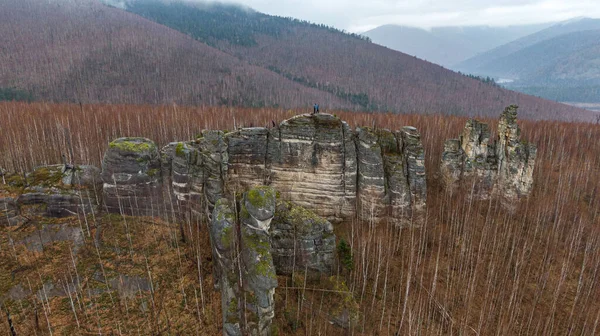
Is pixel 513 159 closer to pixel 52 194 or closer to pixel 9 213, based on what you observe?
pixel 52 194

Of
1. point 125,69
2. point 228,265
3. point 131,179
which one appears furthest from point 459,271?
point 125,69

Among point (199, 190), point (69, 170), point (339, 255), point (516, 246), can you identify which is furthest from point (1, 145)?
point (516, 246)

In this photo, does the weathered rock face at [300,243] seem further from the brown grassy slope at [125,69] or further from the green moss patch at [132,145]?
the brown grassy slope at [125,69]

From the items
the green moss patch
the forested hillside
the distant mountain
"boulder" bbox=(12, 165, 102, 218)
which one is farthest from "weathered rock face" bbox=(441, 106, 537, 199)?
the forested hillside

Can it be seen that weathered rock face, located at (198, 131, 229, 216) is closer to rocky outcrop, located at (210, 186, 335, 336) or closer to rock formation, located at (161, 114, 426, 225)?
rock formation, located at (161, 114, 426, 225)

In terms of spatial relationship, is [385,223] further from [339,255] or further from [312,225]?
[312,225]

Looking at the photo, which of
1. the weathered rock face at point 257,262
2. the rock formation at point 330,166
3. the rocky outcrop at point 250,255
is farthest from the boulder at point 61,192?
the weathered rock face at point 257,262
